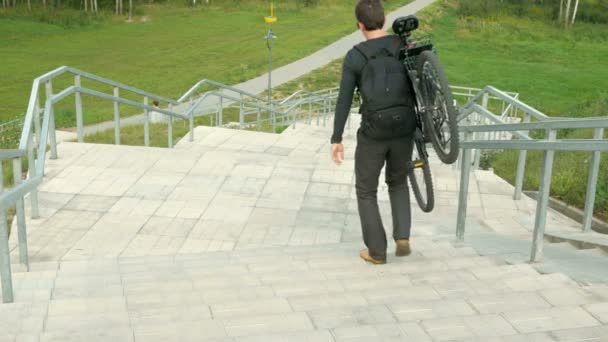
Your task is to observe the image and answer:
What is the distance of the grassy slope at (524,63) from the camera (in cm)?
2395

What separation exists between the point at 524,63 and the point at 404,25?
37.7 meters

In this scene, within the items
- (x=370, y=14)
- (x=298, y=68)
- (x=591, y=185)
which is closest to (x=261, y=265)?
(x=370, y=14)

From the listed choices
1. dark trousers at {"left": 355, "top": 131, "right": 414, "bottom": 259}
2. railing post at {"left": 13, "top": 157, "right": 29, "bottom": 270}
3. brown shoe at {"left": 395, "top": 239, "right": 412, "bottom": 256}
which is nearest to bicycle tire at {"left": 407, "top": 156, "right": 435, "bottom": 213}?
dark trousers at {"left": 355, "top": 131, "right": 414, "bottom": 259}

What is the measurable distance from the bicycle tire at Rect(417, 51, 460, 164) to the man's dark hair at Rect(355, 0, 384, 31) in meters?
0.33

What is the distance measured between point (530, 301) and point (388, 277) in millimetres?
1038

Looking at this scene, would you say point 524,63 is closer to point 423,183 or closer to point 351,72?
point 423,183

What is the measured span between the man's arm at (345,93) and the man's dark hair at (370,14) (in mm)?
205

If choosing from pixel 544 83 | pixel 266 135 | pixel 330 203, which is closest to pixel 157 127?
pixel 266 135

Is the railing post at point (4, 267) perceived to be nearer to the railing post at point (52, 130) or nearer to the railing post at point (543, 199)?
the railing post at point (543, 199)

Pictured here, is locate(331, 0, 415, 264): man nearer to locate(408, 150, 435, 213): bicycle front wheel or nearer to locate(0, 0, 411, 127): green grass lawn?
locate(408, 150, 435, 213): bicycle front wheel

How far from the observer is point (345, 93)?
4516 mm

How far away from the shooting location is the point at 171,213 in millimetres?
6793

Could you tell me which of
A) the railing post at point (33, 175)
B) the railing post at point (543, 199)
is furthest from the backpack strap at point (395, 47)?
the railing post at point (33, 175)

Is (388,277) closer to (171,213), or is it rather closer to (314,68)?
(171,213)
